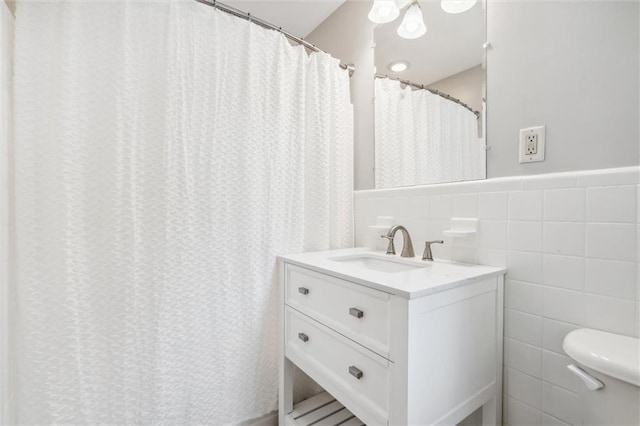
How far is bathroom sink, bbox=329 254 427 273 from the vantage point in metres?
1.24

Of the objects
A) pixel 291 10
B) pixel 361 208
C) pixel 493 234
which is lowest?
pixel 493 234

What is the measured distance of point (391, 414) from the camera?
31.2 inches

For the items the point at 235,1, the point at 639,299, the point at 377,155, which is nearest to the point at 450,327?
the point at 639,299

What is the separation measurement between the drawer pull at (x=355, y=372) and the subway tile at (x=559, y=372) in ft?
2.03

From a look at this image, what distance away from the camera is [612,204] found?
81 centimetres

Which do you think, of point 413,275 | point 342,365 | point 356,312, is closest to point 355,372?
point 342,365

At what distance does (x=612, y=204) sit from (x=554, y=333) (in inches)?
17.2

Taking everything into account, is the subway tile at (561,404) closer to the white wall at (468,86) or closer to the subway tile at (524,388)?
the subway tile at (524,388)

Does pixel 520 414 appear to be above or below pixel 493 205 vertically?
below

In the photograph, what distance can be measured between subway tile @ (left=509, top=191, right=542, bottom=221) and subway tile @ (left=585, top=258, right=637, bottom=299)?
0.19 metres

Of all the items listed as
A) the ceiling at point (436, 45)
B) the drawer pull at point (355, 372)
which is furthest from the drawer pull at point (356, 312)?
the ceiling at point (436, 45)

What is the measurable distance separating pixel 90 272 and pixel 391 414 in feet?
3.55

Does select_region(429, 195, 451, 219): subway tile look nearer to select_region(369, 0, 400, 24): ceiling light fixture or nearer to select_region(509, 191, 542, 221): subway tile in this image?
select_region(509, 191, 542, 221): subway tile

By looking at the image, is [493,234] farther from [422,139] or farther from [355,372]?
[355,372]
